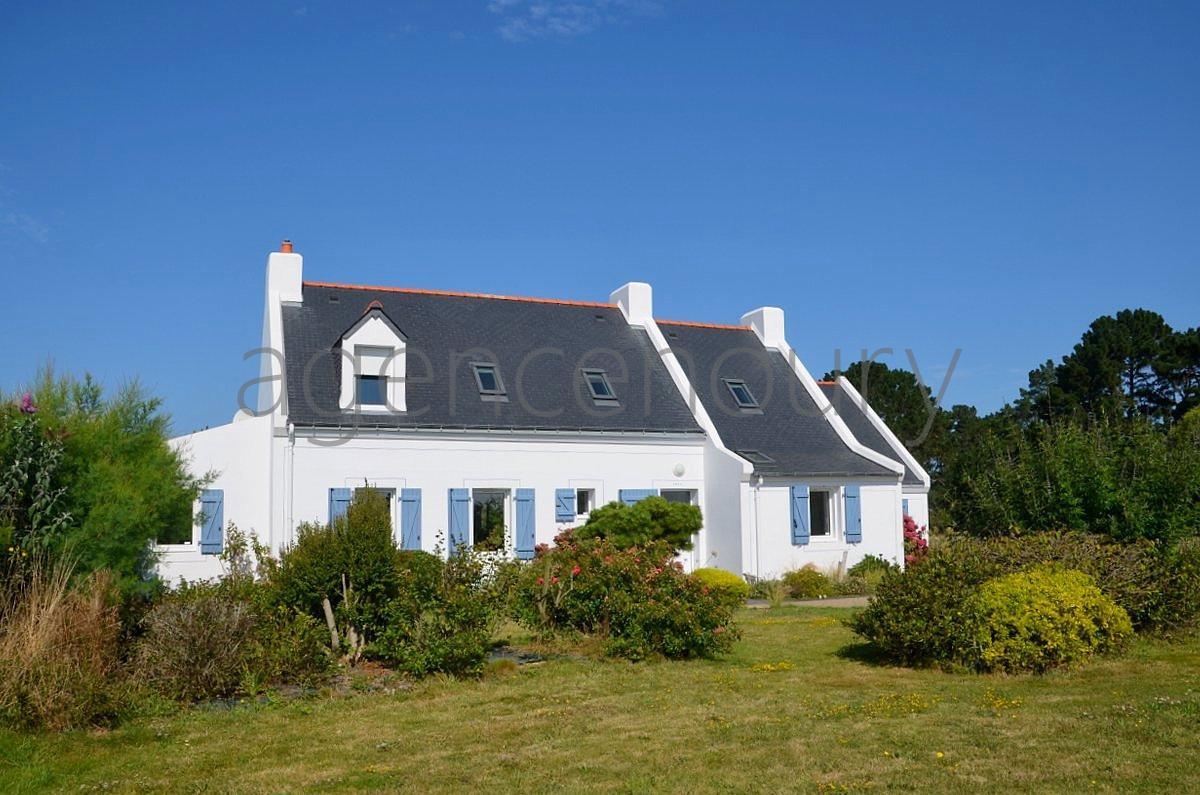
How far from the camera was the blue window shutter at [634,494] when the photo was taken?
23578 mm

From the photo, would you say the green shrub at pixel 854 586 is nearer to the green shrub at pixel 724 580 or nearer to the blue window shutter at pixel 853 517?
the blue window shutter at pixel 853 517

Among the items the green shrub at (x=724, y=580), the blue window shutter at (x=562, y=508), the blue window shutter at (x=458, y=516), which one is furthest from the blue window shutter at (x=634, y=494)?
the blue window shutter at (x=458, y=516)

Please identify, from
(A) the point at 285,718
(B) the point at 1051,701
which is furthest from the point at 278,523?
(B) the point at 1051,701

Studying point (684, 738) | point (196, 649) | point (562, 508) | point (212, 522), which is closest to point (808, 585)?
point (562, 508)

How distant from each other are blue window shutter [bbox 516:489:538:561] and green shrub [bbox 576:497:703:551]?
1.48 metres

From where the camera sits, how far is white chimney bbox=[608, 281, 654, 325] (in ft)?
93.1

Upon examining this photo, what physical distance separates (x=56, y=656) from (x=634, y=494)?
51.9 feet

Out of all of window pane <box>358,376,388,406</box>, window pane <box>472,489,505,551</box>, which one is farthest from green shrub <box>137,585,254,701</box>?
window pane <box>472,489,505,551</box>

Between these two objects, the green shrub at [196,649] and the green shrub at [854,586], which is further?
the green shrub at [854,586]

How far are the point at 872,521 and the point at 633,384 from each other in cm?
711

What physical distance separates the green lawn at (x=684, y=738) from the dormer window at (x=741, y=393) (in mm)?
15399

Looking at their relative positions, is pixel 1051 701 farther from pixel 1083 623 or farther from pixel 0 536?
pixel 0 536

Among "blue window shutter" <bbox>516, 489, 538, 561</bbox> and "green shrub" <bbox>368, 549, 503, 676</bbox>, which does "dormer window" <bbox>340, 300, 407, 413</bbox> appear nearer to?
"blue window shutter" <bbox>516, 489, 538, 561</bbox>

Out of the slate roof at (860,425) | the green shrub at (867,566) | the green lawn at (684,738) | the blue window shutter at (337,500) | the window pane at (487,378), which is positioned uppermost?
the window pane at (487,378)
